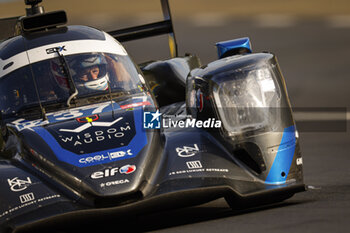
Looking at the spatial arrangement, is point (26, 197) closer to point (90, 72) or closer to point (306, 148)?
point (90, 72)

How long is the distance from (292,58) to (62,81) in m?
18.4

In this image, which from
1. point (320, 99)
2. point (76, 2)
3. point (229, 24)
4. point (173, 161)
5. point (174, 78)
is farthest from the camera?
point (76, 2)

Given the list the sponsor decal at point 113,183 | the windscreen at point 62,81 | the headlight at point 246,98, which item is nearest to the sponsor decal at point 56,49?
the windscreen at point 62,81

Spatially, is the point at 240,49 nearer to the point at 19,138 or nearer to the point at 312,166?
the point at 312,166

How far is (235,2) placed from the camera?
4647 centimetres

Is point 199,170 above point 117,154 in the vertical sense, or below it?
below

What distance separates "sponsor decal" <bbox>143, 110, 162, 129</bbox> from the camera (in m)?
7.45

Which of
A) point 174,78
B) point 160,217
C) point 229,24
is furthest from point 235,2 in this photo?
point 160,217

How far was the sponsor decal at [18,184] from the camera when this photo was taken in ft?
21.9

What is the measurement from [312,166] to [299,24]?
82.1ft

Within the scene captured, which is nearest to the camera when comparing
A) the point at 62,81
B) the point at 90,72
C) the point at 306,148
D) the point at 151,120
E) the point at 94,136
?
the point at 94,136

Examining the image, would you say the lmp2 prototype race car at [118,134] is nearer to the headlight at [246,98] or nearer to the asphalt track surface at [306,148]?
the headlight at [246,98]

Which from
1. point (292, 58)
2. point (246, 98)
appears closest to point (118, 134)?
point (246, 98)

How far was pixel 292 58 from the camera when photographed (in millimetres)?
25922
